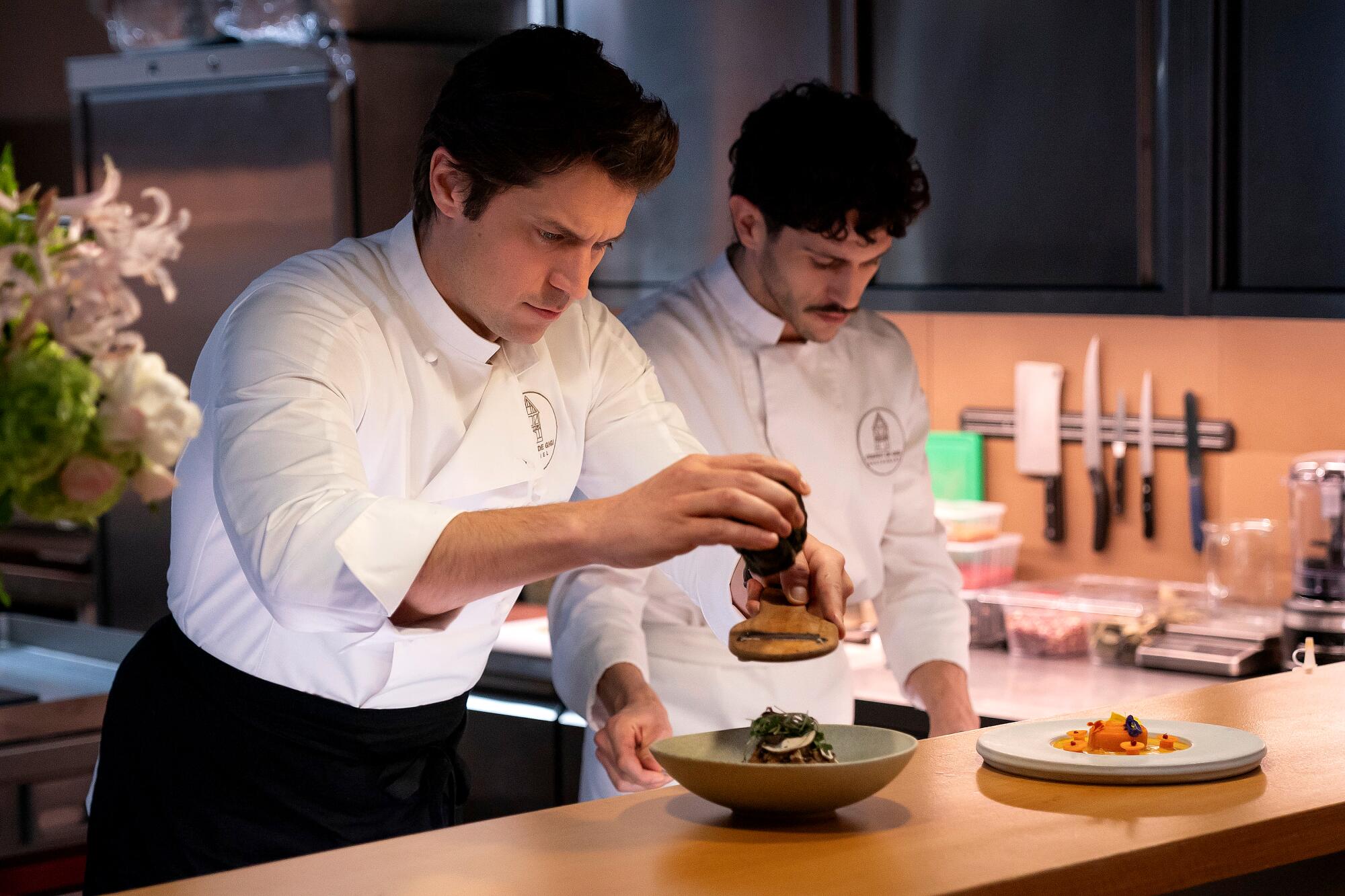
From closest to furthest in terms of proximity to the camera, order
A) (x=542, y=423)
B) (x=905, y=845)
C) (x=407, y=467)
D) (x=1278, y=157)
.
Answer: (x=905, y=845)
(x=407, y=467)
(x=542, y=423)
(x=1278, y=157)

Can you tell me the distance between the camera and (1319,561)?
8.82 ft

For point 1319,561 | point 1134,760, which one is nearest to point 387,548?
point 1134,760

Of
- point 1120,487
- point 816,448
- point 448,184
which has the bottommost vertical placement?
point 1120,487

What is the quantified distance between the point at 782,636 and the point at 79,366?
0.63 metres

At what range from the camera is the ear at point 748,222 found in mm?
2273

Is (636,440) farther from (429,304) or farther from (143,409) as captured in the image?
(143,409)

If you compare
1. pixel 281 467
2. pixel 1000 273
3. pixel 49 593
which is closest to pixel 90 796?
pixel 281 467

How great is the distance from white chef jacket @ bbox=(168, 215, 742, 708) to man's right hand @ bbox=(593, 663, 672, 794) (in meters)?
0.14

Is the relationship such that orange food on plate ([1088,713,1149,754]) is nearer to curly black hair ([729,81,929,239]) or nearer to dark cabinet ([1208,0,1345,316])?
curly black hair ([729,81,929,239])

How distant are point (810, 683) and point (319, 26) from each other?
6.36 feet

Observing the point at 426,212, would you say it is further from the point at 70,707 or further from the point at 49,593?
the point at 49,593

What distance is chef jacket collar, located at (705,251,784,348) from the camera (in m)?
2.33

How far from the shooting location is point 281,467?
135 centimetres

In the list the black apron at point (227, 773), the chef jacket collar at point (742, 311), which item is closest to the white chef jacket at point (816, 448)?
the chef jacket collar at point (742, 311)
